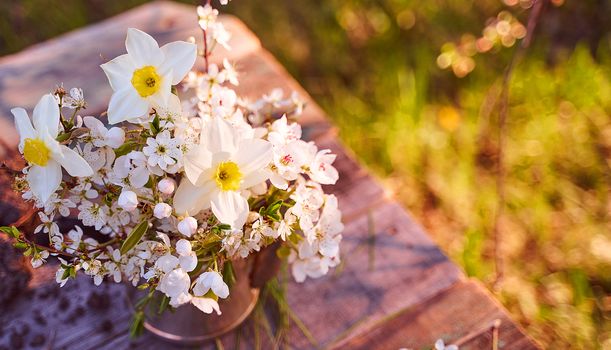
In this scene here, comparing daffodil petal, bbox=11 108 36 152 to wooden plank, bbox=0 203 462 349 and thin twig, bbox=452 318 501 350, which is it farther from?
thin twig, bbox=452 318 501 350

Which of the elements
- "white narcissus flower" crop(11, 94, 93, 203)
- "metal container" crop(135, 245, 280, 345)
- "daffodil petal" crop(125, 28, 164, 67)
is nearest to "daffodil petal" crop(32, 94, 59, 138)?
"white narcissus flower" crop(11, 94, 93, 203)

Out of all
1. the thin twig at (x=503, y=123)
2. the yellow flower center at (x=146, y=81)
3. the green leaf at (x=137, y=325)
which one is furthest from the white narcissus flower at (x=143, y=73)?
the thin twig at (x=503, y=123)

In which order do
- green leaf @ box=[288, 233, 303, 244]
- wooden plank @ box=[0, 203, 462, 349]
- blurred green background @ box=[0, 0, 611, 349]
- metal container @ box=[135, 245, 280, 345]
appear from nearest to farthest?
1. green leaf @ box=[288, 233, 303, 244]
2. metal container @ box=[135, 245, 280, 345]
3. wooden plank @ box=[0, 203, 462, 349]
4. blurred green background @ box=[0, 0, 611, 349]

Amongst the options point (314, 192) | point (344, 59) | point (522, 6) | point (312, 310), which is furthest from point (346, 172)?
point (522, 6)

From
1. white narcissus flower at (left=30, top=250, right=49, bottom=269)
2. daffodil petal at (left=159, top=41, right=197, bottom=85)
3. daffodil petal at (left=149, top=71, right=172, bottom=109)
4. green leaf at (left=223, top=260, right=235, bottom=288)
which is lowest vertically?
white narcissus flower at (left=30, top=250, right=49, bottom=269)

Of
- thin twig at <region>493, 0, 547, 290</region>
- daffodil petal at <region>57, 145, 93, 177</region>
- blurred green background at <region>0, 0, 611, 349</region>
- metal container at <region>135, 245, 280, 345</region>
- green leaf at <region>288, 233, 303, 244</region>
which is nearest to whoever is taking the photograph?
daffodil petal at <region>57, 145, 93, 177</region>

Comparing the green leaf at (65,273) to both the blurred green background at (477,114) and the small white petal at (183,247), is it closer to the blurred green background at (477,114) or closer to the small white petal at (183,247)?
the small white petal at (183,247)

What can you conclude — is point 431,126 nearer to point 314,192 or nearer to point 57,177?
point 314,192

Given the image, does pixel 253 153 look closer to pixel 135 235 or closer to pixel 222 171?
pixel 222 171

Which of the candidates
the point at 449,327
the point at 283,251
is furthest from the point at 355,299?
the point at 283,251
